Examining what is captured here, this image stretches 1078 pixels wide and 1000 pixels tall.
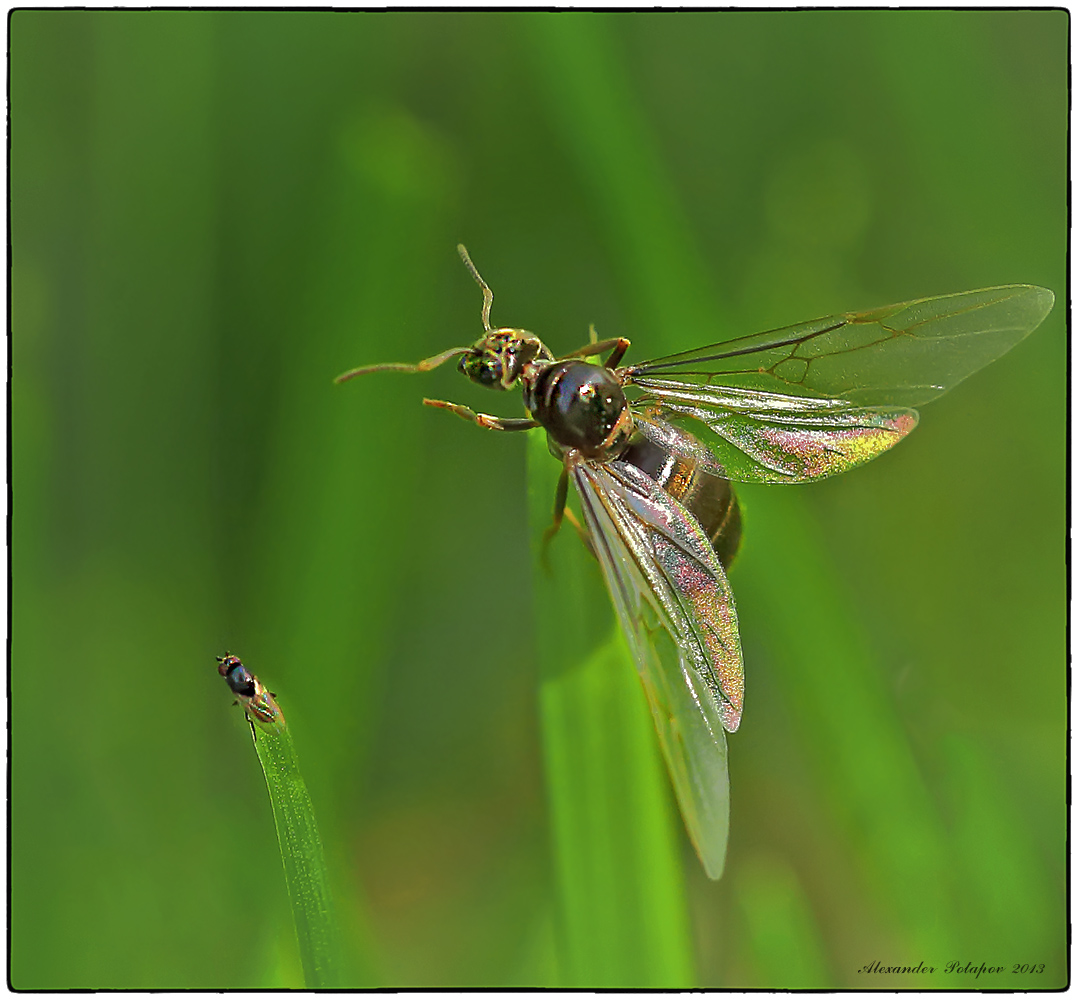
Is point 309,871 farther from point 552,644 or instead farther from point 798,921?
point 798,921

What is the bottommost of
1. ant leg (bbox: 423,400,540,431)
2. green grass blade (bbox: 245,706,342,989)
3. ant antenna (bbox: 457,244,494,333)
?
green grass blade (bbox: 245,706,342,989)

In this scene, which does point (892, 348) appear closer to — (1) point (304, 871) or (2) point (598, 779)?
(2) point (598, 779)

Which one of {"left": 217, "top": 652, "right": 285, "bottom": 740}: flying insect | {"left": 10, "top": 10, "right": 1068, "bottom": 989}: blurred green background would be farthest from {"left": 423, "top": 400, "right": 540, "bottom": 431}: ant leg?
{"left": 217, "top": 652, "right": 285, "bottom": 740}: flying insect

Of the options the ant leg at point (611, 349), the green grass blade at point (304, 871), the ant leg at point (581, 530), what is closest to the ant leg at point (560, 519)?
the ant leg at point (581, 530)

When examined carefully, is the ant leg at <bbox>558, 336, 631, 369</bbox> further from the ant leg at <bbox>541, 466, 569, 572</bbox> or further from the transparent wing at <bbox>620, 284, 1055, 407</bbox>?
the ant leg at <bbox>541, 466, 569, 572</bbox>

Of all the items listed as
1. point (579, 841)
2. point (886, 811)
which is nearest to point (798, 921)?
point (886, 811)

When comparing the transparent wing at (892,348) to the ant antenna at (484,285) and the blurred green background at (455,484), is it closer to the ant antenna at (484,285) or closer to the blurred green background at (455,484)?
the blurred green background at (455,484)
